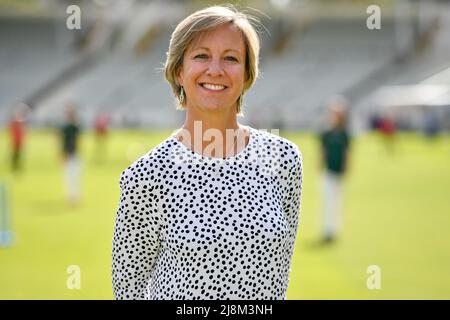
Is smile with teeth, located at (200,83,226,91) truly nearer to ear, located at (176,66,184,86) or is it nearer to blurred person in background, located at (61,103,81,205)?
ear, located at (176,66,184,86)

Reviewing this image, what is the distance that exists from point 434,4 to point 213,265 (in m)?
53.6

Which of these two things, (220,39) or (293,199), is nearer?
(220,39)

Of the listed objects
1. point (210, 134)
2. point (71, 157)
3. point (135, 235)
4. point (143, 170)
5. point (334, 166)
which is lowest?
point (135, 235)

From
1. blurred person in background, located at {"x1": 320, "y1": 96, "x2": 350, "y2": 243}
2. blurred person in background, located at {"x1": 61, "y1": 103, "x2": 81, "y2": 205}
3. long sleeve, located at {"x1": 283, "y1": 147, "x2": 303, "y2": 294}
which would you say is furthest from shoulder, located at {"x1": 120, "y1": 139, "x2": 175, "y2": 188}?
blurred person in background, located at {"x1": 61, "y1": 103, "x2": 81, "y2": 205}

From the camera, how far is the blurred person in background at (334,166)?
41.4ft

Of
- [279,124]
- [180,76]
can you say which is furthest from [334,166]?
[279,124]

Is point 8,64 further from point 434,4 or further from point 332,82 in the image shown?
point 434,4

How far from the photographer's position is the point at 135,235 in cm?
305

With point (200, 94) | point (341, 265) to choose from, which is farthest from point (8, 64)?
point (200, 94)

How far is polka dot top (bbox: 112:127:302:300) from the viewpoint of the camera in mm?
2984

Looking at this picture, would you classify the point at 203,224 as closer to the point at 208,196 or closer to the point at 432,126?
the point at 208,196

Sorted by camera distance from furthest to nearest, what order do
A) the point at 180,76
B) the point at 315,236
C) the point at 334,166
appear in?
the point at 315,236, the point at 334,166, the point at 180,76

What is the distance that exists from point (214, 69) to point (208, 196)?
0.46 metres

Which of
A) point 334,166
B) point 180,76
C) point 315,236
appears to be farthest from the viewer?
point 315,236
